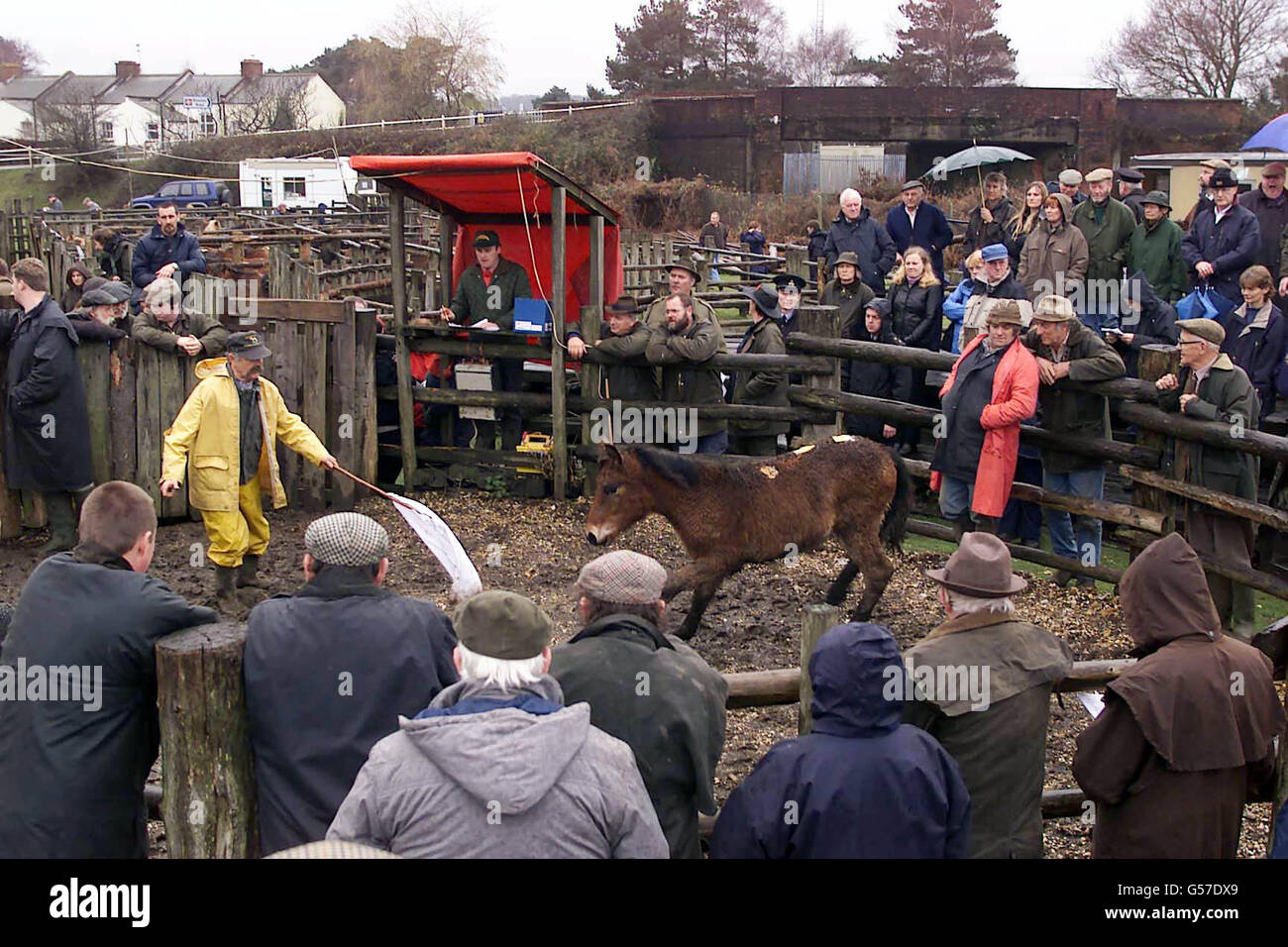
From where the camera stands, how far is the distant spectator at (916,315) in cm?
1055

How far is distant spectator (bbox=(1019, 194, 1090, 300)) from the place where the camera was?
11.6m

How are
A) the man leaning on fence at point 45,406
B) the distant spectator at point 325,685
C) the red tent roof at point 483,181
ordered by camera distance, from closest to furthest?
the distant spectator at point 325,685 < the man leaning on fence at point 45,406 < the red tent roof at point 483,181

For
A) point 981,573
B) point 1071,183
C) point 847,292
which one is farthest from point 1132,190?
point 981,573

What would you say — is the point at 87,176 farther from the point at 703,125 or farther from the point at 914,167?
the point at 914,167

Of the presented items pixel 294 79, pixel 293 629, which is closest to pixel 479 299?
pixel 293 629

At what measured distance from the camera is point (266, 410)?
27.3ft

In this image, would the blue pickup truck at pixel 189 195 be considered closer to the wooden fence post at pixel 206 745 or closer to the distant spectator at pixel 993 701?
the wooden fence post at pixel 206 745

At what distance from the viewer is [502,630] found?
329cm

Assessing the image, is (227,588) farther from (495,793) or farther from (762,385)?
(495,793)

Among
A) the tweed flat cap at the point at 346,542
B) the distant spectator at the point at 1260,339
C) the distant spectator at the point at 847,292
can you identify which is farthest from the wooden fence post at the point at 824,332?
the tweed flat cap at the point at 346,542

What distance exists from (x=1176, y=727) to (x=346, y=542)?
8.85 ft

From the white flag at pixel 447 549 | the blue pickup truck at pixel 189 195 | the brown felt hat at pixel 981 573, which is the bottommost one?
the white flag at pixel 447 549

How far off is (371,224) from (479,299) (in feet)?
78.8

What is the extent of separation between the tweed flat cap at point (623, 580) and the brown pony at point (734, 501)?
3578 mm
